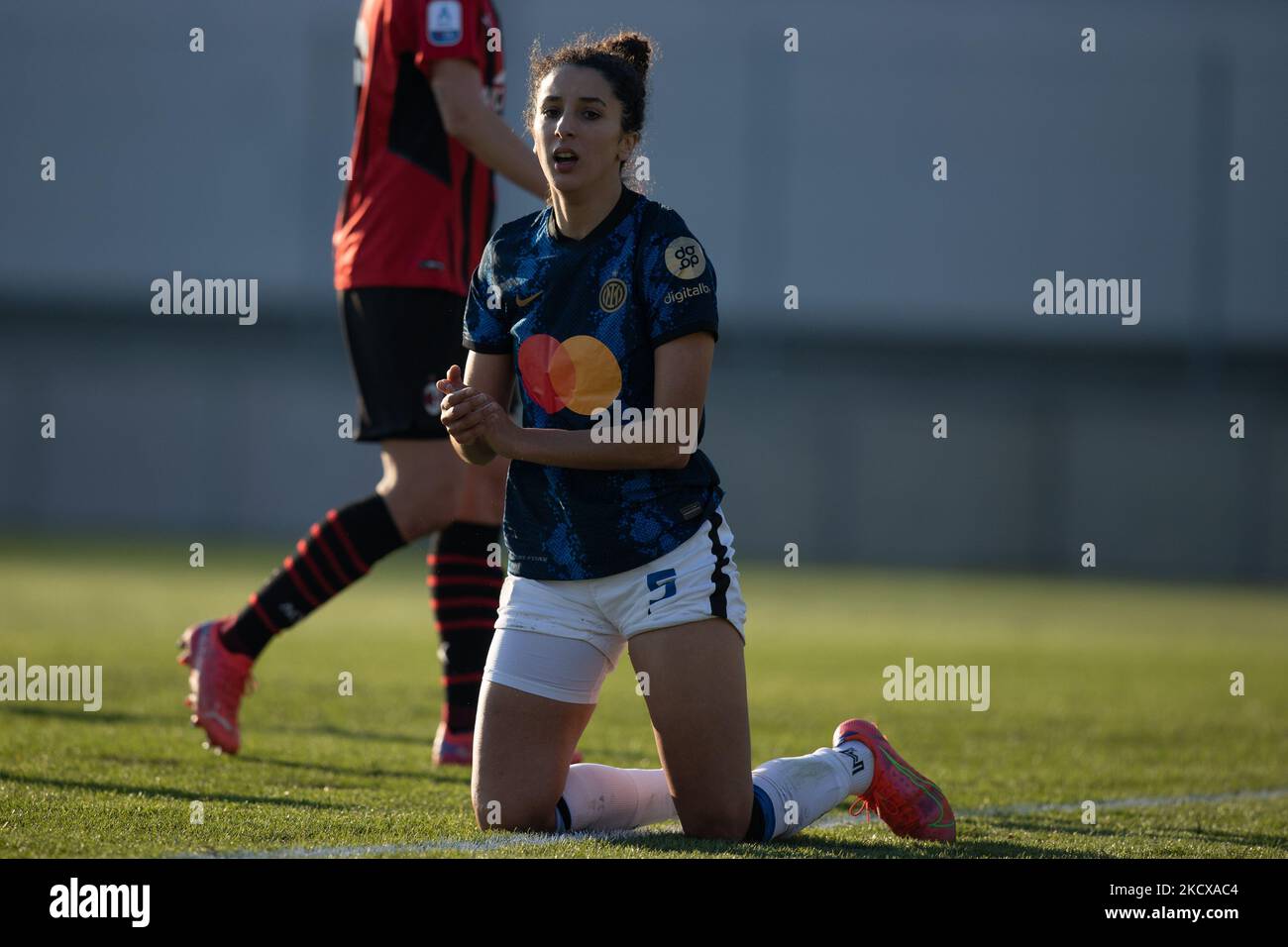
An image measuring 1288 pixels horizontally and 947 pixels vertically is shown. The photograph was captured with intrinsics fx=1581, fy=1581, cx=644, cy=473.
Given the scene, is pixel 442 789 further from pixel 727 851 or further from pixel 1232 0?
pixel 1232 0

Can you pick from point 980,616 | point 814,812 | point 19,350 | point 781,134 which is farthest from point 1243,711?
point 19,350

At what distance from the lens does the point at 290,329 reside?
23.8m

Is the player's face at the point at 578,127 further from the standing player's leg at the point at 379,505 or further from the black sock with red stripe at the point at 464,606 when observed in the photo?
the black sock with red stripe at the point at 464,606

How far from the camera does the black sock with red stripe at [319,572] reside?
15.7 feet

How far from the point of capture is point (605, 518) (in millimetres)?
3619

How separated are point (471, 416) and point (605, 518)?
1.28 ft

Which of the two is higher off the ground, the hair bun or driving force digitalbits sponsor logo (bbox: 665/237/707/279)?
the hair bun

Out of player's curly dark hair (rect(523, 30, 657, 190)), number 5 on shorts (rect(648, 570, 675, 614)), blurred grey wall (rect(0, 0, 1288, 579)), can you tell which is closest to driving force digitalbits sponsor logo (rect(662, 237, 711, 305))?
player's curly dark hair (rect(523, 30, 657, 190))

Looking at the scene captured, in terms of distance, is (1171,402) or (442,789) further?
(1171,402)

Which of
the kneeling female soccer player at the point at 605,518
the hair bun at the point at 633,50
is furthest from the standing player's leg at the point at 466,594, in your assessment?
the hair bun at the point at 633,50

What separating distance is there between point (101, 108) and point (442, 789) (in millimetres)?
21688

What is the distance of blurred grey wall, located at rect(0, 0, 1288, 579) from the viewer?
22781mm

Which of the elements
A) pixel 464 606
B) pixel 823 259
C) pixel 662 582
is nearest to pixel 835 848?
pixel 662 582

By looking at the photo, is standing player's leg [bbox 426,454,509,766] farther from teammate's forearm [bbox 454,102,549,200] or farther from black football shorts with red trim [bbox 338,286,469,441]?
teammate's forearm [bbox 454,102,549,200]
